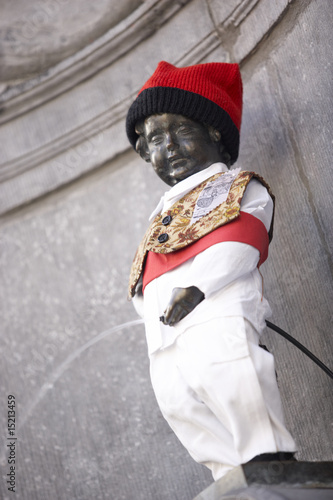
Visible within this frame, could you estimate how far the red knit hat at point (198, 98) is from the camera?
1918mm

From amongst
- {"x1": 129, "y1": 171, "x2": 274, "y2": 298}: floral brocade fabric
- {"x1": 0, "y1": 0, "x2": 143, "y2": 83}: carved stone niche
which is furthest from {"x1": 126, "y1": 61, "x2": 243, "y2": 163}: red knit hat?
{"x1": 0, "y1": 0, "x2": 143, "y2": 83}: carved stone niche

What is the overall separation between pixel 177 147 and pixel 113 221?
855mm

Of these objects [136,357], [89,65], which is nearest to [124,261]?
[136,357]

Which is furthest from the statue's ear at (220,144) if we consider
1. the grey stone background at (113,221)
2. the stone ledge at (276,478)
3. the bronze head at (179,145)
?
the stone ledge at (276,478)

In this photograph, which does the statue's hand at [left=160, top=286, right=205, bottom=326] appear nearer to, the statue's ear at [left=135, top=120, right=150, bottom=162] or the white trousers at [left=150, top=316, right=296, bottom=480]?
the white trousers at [left=150, top=316, right=296, bottom=480]

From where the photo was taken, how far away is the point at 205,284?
5.13ft

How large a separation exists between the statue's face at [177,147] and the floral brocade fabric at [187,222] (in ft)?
0.34

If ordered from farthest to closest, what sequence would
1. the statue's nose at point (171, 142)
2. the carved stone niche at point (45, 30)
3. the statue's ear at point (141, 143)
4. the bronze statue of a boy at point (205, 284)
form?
the carved stone niche at point (45, 30) → the statue's ear at point (141, 143) → the statue's nose at point (171, 142) → the bronze statue of a boy at point (205, 284)

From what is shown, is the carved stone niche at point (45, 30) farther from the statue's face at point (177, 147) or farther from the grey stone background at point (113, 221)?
the statue's face at point (177, 147)

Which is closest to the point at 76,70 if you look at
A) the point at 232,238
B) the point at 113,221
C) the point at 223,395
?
the point at 113,221

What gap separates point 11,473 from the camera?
2494 mm

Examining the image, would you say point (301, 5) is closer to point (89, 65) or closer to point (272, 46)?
point (272, 46)

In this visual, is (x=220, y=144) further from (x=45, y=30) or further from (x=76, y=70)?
(x=45, y=30)

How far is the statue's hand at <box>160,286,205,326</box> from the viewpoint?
5.13 feet
